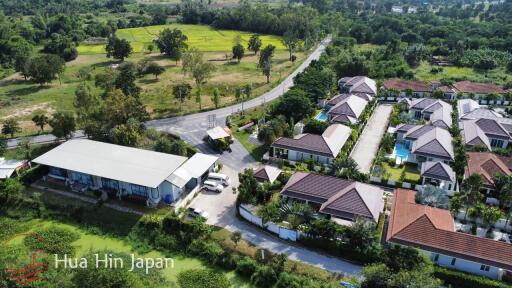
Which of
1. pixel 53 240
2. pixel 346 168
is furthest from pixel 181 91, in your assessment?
pixel 53 240

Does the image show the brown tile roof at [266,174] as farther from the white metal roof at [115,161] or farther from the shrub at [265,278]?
the shrub at [265,278]

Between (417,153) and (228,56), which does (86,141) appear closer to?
(417,153)

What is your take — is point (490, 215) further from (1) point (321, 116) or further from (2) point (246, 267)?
(1) point (321, 116)

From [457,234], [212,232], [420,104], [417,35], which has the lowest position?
[212,232]

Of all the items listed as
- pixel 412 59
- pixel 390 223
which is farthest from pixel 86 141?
pixel 412 59

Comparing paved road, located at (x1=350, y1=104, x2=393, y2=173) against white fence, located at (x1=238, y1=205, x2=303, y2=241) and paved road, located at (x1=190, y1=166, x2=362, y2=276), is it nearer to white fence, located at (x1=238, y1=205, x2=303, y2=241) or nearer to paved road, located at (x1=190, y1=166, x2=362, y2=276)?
white fence, located at (x1=238, y1=205, x2=303, y2=241)
